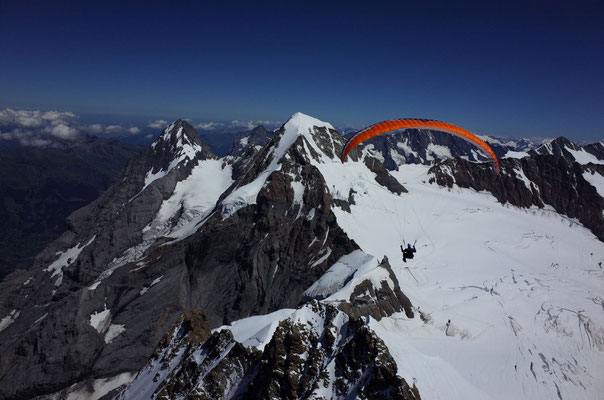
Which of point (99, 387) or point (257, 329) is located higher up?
point (257, 329)

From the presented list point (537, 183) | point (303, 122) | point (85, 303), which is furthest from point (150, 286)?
point (537, 183)

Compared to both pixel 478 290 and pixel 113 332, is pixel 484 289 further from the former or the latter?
pixel 113 332

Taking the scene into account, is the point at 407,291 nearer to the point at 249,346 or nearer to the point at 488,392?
the point at 488,392

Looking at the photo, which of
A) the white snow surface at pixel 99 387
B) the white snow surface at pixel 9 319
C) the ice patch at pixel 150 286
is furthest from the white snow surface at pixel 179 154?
the white snow surface at pixel 99 387

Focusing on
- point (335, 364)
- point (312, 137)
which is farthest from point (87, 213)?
point (335, 364)

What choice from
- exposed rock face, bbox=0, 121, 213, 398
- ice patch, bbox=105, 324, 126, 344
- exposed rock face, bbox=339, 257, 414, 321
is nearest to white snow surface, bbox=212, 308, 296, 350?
exposed rock face, bbox=339, 257, 414, 321

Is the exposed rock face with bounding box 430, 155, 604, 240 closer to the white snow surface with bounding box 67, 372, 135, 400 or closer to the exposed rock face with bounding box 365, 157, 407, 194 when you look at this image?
the exposed rock face with bounding box 365, 157, 407, 194

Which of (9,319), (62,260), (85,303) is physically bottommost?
(9,319)

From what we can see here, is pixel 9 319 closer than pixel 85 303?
No
